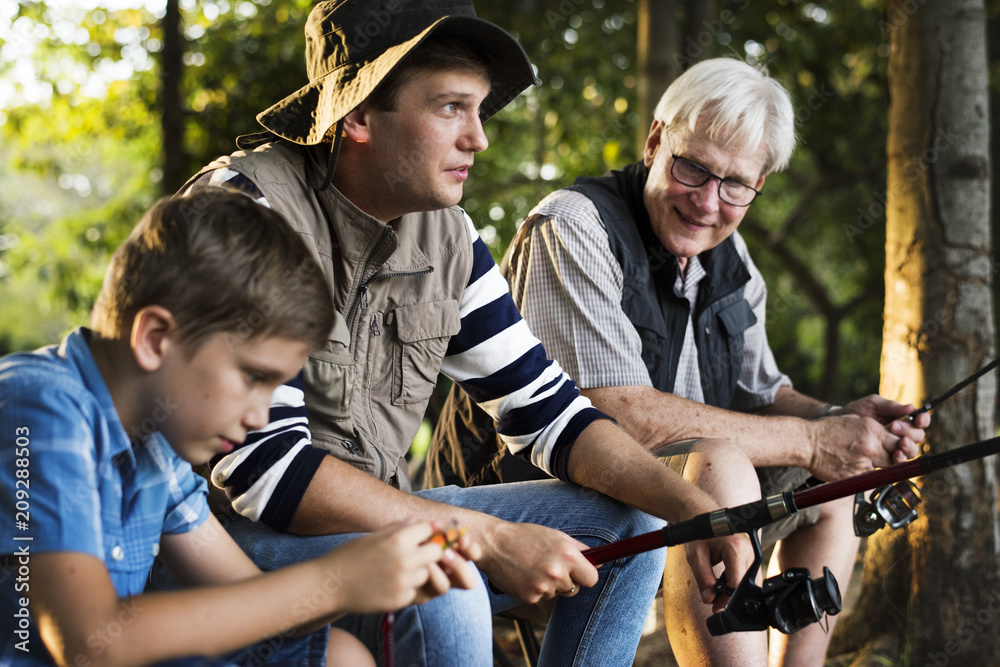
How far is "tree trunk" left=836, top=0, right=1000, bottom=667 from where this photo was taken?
311 centimetres

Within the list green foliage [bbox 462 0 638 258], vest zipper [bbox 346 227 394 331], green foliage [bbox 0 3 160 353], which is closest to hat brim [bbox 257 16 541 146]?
vest zipper [bbox 346 227 394 331]

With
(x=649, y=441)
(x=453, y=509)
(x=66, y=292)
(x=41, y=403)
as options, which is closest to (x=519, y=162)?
(x=66, y=292)

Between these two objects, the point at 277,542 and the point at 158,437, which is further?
the point at 277,542

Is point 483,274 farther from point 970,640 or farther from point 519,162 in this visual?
point 519,162

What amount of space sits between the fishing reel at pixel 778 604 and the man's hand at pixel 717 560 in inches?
5.3

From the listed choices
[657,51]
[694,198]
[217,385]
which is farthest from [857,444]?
[657,51]

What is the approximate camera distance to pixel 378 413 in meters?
2.11

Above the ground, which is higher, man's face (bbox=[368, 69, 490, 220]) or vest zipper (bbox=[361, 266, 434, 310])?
man's face (bbox=[368, 69, 490, 220])

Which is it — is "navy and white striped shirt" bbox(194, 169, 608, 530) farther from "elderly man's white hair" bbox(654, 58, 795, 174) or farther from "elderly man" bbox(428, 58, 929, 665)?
"elderly man's white hair" bbox(654, 58, 795, 174)

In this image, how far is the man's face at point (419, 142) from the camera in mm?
2006

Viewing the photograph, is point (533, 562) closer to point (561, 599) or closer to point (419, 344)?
point (561, 599)

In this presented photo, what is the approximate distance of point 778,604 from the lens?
1.72 meters

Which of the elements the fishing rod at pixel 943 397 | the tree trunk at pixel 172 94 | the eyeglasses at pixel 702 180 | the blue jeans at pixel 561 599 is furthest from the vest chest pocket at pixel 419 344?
the tree trunk at pixel 172 94

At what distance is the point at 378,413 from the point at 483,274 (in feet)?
1.46
